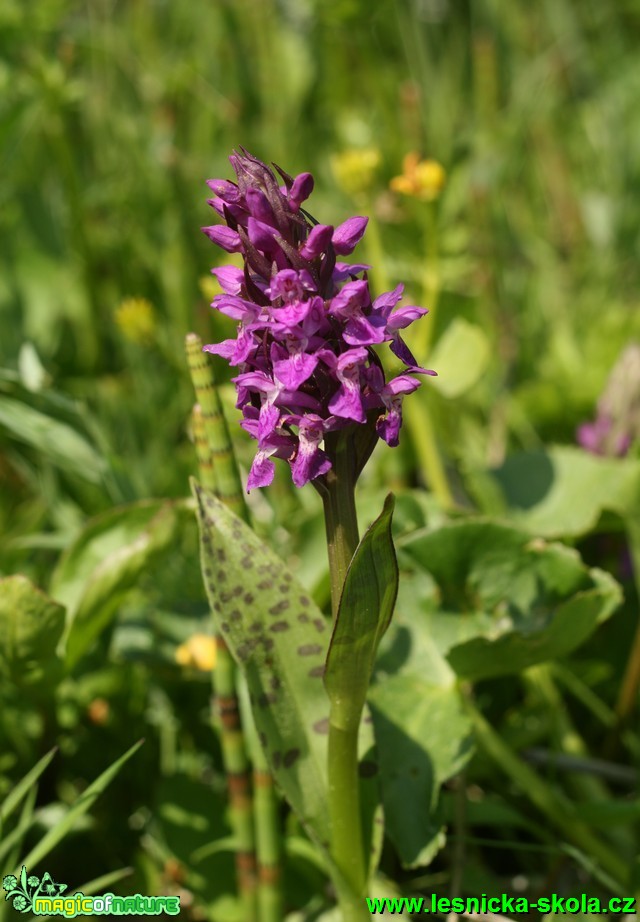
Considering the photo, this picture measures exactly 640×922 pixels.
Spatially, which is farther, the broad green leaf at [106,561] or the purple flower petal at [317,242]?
the broad green leaf at [106,561]

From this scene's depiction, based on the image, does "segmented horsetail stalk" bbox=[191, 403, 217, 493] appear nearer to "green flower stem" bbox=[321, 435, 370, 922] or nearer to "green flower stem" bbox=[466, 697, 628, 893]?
"green flower stem" bbox=[321, 435, 370, 922]

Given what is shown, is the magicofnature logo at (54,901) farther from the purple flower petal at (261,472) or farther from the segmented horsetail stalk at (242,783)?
the purple flower petal at (261,472)

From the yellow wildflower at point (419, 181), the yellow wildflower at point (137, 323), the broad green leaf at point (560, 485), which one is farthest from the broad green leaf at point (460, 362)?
the yellow wildflower at point (137, 323)

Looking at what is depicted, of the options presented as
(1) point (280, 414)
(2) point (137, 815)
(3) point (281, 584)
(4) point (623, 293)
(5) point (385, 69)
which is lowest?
(2) point (137, 815)

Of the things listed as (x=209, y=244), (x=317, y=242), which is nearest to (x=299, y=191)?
(x=317, y=242)

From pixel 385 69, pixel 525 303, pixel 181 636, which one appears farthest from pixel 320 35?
pixel 181 636

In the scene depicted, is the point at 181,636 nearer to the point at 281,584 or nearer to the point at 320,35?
the point at 281,584
